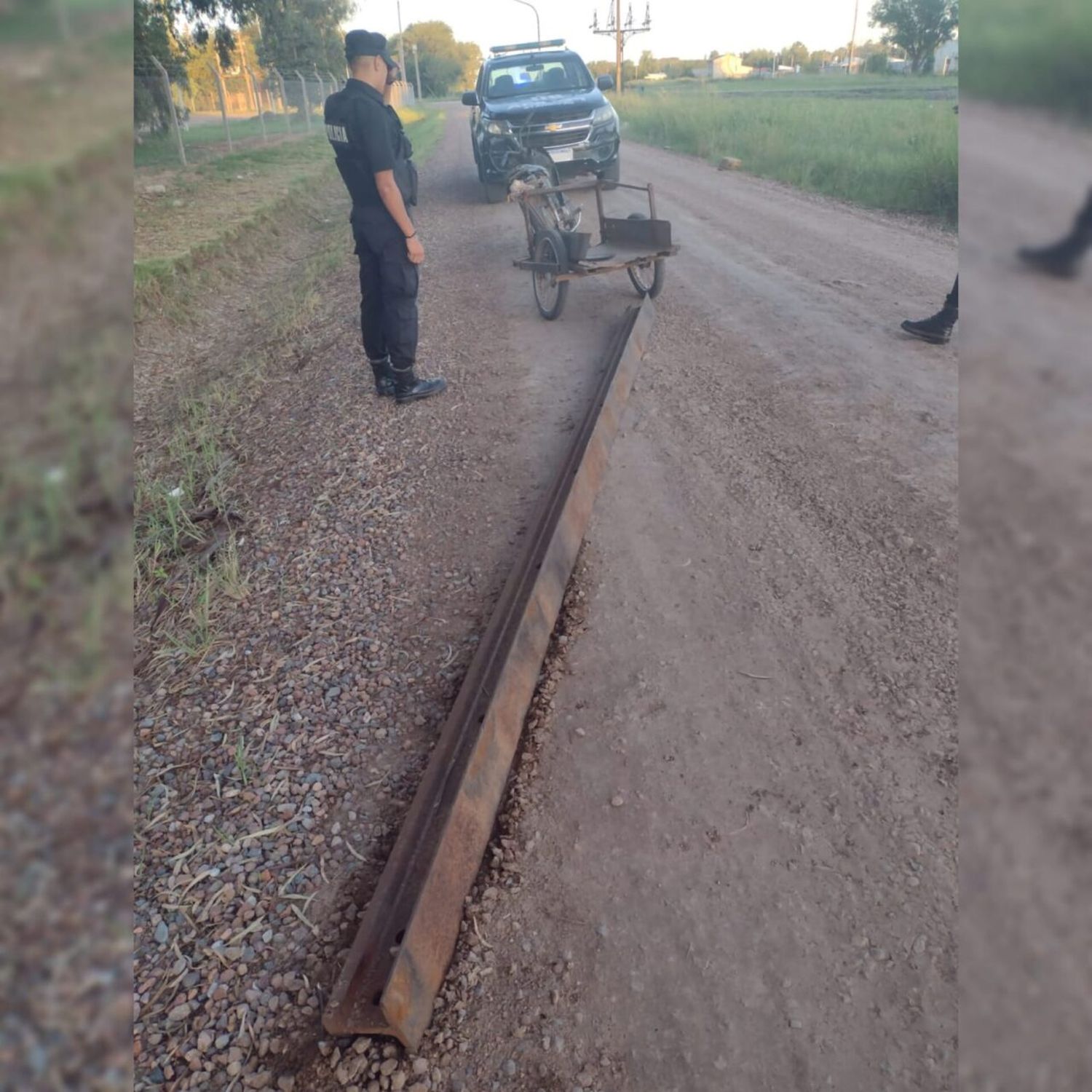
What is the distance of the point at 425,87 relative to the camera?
26.7 meters

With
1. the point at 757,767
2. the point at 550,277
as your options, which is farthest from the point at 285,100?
the point at 757,767

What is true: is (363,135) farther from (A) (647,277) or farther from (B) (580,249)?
(A) (647,277)

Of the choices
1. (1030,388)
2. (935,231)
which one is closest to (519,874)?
(1030,388)

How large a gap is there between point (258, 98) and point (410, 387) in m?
17.2

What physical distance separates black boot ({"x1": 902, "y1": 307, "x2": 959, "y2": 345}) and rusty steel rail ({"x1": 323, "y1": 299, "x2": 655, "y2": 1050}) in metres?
3.18

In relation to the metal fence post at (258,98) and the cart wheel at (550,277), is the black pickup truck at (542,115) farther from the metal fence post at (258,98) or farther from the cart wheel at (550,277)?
the metal fence post at (258,98)

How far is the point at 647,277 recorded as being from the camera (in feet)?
21.9

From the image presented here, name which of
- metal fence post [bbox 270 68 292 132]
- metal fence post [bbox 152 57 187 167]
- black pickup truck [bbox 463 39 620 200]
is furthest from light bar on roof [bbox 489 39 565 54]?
metal fence post [bbox 270 68 292 132]

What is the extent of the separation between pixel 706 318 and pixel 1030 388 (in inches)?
246

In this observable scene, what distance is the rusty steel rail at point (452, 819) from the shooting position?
1740 mm

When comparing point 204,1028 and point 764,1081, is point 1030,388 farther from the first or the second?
point 204,1028

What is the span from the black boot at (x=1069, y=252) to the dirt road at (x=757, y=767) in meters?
1.80

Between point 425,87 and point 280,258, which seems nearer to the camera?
point 280,258

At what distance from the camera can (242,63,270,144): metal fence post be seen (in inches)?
693
